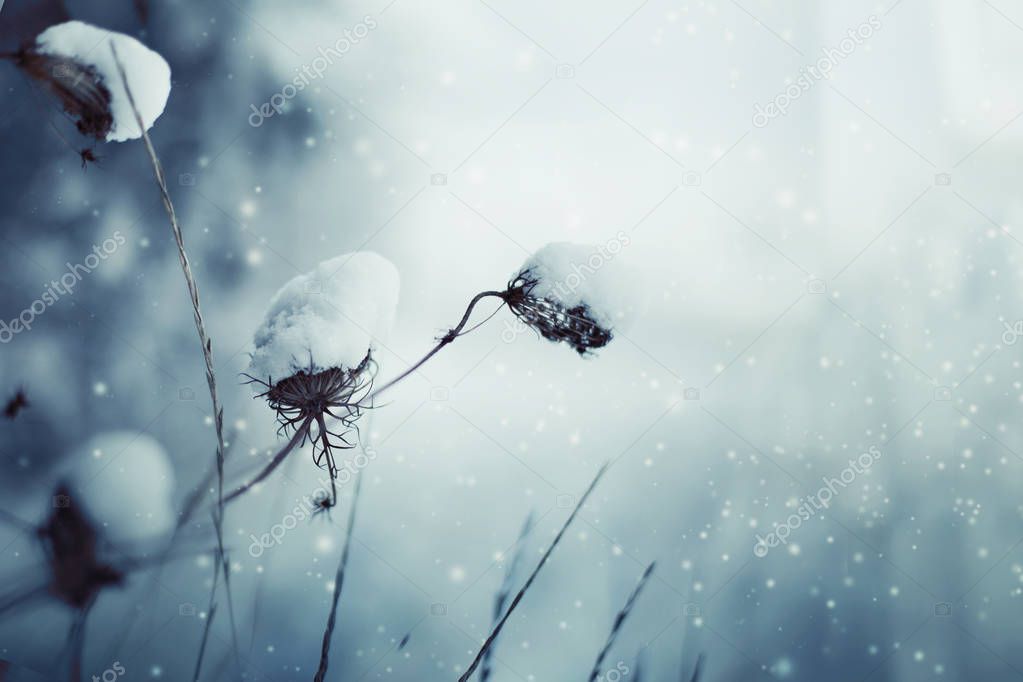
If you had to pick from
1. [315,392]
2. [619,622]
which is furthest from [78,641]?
[619,622]

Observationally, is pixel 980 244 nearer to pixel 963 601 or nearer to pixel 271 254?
pixel 963 601

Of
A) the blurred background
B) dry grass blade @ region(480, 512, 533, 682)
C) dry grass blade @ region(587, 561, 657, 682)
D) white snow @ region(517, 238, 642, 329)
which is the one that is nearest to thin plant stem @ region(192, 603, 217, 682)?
the blurred background

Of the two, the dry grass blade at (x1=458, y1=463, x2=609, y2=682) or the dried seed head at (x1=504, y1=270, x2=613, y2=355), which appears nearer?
the dried seed head at (x1=504, y1=270, x2=613, y2=355)

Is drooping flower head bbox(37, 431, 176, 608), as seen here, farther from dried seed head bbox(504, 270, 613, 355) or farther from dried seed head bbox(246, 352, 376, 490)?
dried seed head bbox(504, 270, 613, 355)

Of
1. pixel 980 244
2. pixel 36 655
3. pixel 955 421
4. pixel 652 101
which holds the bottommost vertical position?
pixel 36 655

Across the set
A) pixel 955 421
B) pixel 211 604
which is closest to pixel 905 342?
pixel 955 421

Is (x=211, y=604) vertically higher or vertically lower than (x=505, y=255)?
lower
